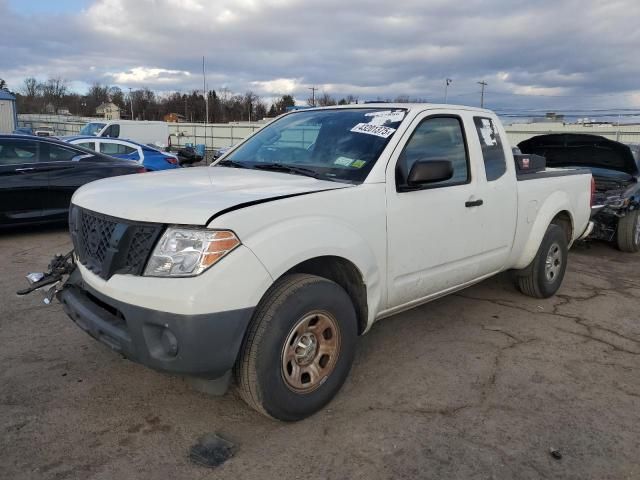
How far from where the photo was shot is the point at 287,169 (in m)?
3.63

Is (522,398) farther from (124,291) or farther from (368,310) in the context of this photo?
(124,291)

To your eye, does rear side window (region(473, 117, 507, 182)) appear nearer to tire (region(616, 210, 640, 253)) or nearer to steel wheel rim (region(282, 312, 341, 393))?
steel wheel rim (region(282, 312, 341, 393))

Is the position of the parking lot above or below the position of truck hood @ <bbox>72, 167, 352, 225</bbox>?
below

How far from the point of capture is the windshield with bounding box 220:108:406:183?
11.4 ft

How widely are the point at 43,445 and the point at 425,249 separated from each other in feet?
8.41

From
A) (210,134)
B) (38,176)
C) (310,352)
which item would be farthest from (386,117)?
(210,134)

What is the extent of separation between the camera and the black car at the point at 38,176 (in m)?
7.41

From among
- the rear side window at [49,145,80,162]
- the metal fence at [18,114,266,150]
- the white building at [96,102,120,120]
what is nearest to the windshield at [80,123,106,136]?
the rear side window at [49,145,80,162]

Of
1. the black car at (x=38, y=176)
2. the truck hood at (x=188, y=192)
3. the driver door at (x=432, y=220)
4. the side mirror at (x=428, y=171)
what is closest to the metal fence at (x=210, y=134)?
the black car at (x=38, y=176)

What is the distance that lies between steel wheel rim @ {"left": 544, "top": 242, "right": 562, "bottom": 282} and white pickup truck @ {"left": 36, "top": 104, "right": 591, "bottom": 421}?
36.7 inches

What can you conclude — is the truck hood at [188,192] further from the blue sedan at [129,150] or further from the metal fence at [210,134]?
the metal fence at [210,134]

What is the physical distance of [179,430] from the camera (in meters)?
2.97

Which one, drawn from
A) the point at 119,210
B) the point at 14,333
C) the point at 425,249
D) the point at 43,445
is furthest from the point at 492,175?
the point at 14,333

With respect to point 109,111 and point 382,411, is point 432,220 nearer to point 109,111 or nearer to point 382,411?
point 382,411
